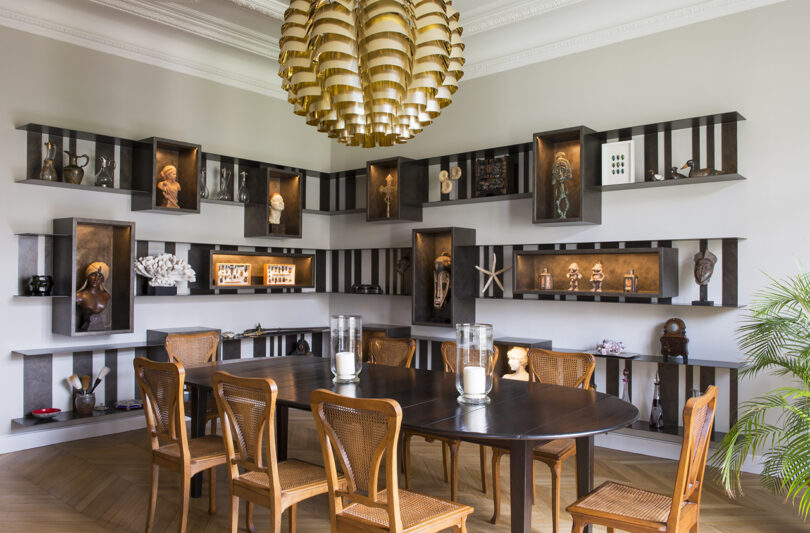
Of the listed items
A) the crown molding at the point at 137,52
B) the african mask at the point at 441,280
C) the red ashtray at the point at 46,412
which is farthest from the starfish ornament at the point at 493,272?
the red ashtray at the point at 46,412

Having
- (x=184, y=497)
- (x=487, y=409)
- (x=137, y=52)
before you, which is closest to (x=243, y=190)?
(x=137, y=52)

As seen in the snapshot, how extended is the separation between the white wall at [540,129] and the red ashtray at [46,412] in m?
0.18

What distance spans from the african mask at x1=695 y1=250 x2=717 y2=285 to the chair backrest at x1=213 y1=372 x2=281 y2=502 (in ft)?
10.6

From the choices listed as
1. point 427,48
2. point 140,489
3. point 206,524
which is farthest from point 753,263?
point 140,489

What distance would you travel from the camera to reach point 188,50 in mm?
5773

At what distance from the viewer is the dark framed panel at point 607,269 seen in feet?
14.6

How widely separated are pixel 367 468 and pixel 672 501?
3.76 feet

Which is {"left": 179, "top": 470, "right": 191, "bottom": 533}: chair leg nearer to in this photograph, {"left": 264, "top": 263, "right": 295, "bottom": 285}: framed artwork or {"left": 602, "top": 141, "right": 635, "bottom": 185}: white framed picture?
{"left": 264, "top": 263, "right": 295, "bottom": 285}: framed artwork

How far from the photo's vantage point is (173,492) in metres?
3.79

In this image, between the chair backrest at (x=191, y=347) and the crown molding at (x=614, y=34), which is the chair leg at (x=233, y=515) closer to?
the chair backrest at (x=191, y=347)

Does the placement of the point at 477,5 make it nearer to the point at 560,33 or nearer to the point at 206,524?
the point at 560,33

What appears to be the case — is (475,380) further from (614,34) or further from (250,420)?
(614,34)

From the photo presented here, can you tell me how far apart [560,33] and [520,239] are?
70.9 inches

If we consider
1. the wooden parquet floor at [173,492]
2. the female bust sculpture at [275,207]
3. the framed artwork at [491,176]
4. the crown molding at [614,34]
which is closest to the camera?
the wooden parquet floor at [173,492]
